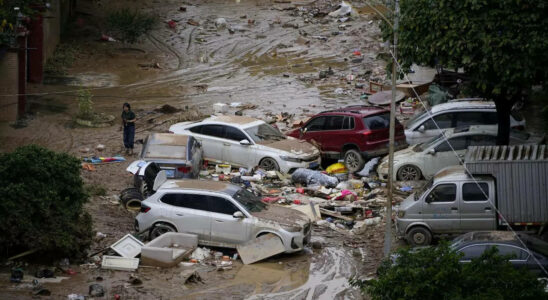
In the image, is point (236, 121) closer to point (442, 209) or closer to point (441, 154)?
point (441, 154)

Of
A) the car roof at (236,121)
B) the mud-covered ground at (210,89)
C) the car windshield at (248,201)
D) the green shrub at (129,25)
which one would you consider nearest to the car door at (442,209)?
the mud-covered ground at (210,89)

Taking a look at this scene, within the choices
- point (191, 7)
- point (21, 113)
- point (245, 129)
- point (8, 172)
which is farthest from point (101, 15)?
point (8, 172)

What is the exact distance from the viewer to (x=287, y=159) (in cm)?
2259

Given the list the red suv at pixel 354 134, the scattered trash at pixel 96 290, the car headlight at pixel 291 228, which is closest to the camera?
the scattered trash at pixel 96 290

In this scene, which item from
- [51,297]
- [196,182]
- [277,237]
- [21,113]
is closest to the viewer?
[51,297]

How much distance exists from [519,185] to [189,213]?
6.88 m

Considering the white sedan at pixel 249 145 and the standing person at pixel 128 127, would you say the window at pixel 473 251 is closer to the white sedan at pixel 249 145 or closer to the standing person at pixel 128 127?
the white sedan at pixel 249 145

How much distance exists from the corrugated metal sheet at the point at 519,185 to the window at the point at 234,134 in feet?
25.4

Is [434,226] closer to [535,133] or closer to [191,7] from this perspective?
[535,133]

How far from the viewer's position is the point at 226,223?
16.8 meters

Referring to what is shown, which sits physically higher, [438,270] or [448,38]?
[448,38]

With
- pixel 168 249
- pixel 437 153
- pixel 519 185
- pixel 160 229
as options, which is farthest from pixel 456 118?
pixel 168 249

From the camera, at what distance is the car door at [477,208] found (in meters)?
17.1

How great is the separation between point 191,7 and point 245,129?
972 inches
